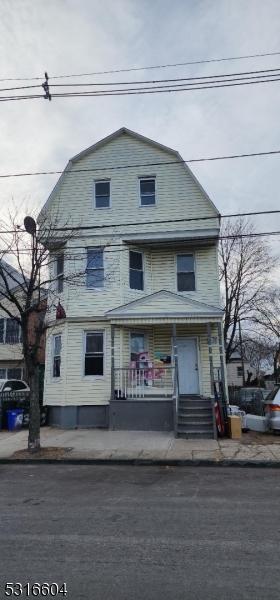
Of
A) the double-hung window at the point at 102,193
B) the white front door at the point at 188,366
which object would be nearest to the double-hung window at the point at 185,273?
the white front door at the point at 188,366

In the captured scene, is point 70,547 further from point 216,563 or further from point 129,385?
point 129,385

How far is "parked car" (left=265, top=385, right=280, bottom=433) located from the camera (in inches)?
466

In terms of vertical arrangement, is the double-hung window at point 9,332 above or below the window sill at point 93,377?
above

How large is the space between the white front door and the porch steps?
1.61m

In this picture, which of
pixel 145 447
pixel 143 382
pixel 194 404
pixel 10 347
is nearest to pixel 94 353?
pixel 143 382

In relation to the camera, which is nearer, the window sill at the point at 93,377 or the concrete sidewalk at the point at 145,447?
the concrete sidewalk at the point at 145,447

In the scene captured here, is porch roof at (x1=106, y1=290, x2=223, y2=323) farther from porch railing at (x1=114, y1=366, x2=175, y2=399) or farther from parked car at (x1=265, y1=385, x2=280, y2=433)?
parked car at (x1=265, y1=385, x2=280, y2=433)

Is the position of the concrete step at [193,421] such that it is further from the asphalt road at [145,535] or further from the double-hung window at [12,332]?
the double-hung window at [12,332]

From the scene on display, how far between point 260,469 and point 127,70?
30.7 ft

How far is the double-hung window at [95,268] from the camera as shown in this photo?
15.7m

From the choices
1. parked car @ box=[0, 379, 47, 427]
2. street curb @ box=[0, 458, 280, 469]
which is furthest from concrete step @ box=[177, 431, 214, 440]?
parked car @ box=[0, 379, 47, 427]

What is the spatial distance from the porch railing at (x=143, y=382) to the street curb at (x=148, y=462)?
14.8 ft

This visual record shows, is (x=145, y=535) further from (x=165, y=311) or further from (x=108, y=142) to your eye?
(x=108, y=142)

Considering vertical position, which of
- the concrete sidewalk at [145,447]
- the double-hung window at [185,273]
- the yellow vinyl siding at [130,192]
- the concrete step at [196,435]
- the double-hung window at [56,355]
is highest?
the yellow vinyl siding at [130,192]
